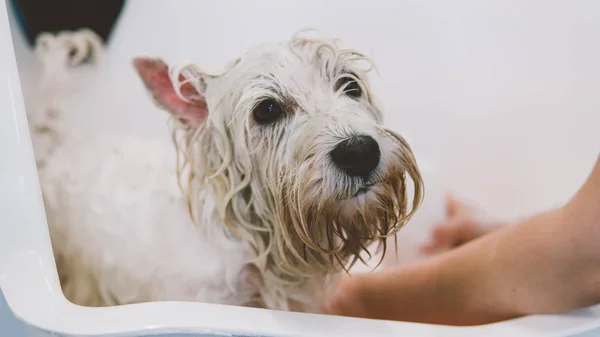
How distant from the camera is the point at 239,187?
1.87 feet

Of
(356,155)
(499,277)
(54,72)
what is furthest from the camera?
(54,72)

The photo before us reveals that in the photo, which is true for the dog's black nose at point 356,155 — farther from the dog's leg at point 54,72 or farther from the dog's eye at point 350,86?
the dog's leg at point 54,72

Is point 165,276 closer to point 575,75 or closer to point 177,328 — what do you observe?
point 177,328

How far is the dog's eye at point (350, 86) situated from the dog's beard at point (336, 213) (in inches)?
2.2

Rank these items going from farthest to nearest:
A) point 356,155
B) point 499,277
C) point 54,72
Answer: point 54,72, point 499,277, point 356,155

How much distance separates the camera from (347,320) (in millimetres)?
544

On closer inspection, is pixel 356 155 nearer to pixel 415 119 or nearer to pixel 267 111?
pixel 267 111

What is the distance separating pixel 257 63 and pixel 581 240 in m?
0.37

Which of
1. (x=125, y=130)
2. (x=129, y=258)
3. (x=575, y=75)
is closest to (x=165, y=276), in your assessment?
(x=129, y=258)

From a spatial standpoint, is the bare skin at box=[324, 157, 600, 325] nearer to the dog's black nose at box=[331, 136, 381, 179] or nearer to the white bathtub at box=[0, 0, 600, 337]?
the white bathtub at box=[0, 0, 600, 337]

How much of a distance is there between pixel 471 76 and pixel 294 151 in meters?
0.34

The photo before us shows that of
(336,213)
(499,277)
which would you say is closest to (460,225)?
(499,277)

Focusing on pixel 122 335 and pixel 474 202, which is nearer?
pixel 122 335

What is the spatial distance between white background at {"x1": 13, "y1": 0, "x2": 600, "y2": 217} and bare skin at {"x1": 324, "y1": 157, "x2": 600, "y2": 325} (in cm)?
10
